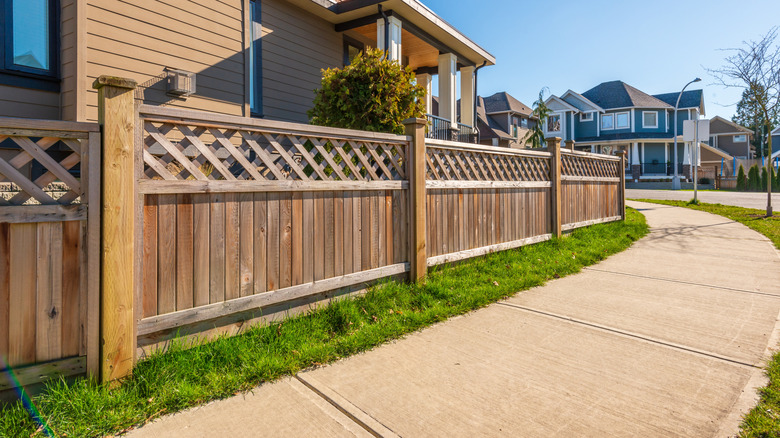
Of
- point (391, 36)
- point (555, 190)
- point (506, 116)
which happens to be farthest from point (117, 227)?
point (506, 116)

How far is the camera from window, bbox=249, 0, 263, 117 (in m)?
7.18

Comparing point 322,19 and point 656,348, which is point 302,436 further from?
point 322,19

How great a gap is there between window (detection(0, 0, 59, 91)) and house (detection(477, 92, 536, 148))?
79.7 ft

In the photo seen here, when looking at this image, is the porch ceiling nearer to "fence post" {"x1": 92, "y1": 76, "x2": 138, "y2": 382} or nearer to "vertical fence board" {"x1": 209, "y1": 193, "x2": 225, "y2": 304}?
"vertical fence board" {"x1": 209, "y1": 193, "x2": 225, "y2": 304}

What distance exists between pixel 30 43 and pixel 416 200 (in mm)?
4417

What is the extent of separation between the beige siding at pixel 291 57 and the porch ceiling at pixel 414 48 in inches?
40.5

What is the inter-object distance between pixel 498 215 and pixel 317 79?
15.7 ft

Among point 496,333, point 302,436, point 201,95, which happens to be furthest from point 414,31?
point 302,436

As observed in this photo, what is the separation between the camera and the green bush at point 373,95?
5.12 m

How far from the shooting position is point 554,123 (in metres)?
33.7

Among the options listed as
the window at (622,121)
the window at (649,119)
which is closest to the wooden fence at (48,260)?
the window at (622,121)

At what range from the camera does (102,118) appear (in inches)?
89.9

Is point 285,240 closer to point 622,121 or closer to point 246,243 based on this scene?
point 246,243

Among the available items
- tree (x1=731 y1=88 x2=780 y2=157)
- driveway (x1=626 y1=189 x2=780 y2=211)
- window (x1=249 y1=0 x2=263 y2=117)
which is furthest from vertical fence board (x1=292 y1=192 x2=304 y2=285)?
driveway (x1=626 y1=189 x2=780 y2=211)
